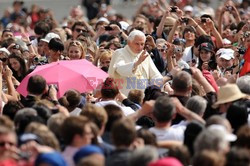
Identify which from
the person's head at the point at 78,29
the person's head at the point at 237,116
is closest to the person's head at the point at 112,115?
the person's head at the point at 237,116

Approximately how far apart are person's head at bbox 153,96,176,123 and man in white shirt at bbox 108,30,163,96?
345 cm

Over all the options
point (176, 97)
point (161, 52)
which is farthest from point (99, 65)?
point (176, 97)

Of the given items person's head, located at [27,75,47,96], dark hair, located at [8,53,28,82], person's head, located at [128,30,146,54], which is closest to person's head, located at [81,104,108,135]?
person's head, located at [27,75,47,96]

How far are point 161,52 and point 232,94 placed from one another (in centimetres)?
465

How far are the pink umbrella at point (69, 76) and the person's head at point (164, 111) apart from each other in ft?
Answer: 10.1

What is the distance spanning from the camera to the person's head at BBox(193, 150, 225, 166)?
8648 millimetres

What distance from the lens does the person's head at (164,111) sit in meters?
10.5

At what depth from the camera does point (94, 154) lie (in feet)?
29.9

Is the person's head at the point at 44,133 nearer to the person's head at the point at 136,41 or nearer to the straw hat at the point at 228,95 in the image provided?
the straw hat at the point at 228,95

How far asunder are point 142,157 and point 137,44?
17.4 feet

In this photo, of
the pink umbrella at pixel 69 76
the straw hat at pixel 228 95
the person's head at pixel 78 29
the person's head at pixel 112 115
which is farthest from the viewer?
the person's head at pixel 78 29

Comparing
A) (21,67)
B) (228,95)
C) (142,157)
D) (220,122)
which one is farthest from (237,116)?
(21,67)

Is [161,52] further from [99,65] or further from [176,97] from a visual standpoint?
[176,97]

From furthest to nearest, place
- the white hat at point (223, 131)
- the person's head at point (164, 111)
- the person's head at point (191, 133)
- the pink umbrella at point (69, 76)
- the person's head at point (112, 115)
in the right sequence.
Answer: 1. the pink umbrella at point (69, 76)
2. the person's head at point (112, 115)
3. the person's head at point (164, 111)
4. the person's head at point (191, 133)
5. the white hat at point (223, 131)
